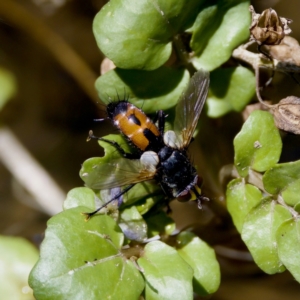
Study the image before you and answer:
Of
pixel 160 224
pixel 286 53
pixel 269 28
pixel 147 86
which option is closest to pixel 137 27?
pixel 147 86

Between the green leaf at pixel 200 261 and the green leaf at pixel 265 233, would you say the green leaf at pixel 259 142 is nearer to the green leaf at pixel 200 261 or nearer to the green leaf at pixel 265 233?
the green leaf at pixel 265 233

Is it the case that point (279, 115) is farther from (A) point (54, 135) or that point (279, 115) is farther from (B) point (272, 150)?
(A) point (54, 135)

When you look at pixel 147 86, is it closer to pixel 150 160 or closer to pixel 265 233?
pixel 150 160

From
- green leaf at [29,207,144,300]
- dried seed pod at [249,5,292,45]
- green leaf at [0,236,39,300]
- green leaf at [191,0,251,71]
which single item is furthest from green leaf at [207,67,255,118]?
green leaf at [0,236,39,300]

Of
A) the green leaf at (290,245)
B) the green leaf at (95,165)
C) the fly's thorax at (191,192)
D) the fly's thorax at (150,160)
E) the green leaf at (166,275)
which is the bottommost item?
the green leaf at (290,245)

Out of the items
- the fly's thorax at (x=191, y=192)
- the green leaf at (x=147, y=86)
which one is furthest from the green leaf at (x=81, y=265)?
the green leaf at (x=147, y=86)
